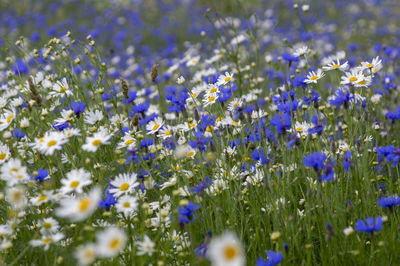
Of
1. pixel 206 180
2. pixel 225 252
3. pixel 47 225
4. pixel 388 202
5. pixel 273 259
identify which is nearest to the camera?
pixel 225 252

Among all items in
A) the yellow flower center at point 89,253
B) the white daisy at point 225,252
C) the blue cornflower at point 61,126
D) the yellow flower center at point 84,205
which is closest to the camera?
the white daisy at point 225,252

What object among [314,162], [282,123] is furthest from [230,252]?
[282,123]

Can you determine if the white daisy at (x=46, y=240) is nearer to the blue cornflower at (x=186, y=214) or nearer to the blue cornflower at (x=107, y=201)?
the blue cornflower at (x=107, y=201)

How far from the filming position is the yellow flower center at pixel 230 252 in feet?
4.25

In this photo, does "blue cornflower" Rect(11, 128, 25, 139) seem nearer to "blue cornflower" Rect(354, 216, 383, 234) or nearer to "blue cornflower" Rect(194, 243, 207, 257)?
"blue cornflower" Rect(194, 243, 207, 257)

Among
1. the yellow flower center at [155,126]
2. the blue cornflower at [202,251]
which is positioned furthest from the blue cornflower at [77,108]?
the blue cornflower at [202,251]

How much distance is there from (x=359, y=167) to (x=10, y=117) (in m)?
2.15

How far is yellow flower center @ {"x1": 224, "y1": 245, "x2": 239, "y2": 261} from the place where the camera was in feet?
4.25

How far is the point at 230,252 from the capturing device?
131 cm

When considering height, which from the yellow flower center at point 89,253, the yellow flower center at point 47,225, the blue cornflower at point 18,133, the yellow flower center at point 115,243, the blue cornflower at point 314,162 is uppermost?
the blue cornflower at point 18,133

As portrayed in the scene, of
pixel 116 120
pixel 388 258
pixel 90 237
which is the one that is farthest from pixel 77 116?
pixel 388 258

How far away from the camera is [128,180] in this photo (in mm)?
2234

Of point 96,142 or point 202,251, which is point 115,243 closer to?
point 202,251

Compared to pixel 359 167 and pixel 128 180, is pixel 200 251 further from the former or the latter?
pixel 359 167
